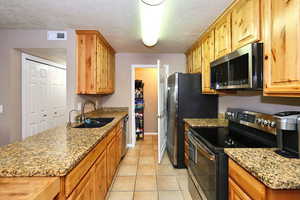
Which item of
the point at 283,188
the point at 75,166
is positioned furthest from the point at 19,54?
the point at 283,188

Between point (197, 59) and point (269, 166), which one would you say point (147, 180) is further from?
point (197, 59)

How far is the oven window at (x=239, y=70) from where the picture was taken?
4.92 ft

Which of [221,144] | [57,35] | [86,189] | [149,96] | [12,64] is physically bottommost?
[86,189]

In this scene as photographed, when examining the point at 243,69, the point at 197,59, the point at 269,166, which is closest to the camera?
the point at 269,166

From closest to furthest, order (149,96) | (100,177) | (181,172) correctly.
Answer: (100,177), (181,172), (149,96)

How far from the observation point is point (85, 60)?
8.77 feet

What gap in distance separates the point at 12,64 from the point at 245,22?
312 cm

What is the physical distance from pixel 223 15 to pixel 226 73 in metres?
0.75

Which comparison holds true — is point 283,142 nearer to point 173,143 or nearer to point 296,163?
point 296,163

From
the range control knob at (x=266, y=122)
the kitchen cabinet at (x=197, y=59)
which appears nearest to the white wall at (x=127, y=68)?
the kitchen cabinet at (x=197, y=59)

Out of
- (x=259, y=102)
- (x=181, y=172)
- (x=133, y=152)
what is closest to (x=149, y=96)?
(x=133, y=152)

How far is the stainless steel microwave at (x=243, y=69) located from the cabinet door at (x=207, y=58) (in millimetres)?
484

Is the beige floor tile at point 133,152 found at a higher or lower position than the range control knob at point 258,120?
A: lower

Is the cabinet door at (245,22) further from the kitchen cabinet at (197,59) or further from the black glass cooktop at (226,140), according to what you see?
the kitchen cabinet at (197,59)
